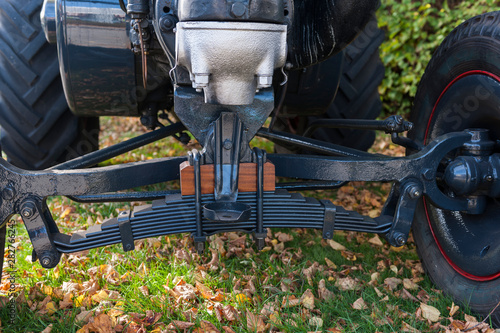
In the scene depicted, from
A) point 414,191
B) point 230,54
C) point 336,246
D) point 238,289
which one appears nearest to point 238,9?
point 230,54

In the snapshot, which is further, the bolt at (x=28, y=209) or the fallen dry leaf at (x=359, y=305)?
the fallen dry leaf at (x=359, y=305)

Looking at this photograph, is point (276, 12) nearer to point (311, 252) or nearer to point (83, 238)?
point (83, 238)

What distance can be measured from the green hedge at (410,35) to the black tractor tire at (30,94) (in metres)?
3.81

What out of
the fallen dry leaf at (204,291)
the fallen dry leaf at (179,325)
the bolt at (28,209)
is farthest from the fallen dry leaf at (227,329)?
the bolt at (28,209)

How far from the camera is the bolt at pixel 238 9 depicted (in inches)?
53.4

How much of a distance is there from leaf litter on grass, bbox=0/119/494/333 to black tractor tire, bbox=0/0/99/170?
0.57 metres

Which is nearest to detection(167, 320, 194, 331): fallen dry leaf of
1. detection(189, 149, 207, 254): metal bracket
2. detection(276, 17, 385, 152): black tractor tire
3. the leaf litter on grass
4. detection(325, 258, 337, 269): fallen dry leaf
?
the leaf litter on grass

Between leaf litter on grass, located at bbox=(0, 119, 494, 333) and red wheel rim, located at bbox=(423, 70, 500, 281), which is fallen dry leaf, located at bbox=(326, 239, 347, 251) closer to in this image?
leaf litter on grass, located at bbox=(0, 119, 494, 333)

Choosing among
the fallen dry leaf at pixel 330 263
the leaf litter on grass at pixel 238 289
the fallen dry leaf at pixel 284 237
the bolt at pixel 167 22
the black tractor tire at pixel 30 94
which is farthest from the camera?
the fallen dry leaf at pixel 284 237

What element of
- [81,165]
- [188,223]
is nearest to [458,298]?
[188,223]

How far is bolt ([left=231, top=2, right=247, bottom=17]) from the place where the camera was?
1.36m

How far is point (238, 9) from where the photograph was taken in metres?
1.36

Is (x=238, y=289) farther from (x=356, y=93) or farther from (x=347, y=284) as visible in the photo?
(x=356, y=93)

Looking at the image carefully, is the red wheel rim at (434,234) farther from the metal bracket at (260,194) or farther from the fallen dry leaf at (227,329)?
the fallen dry leaf at (227,329)
